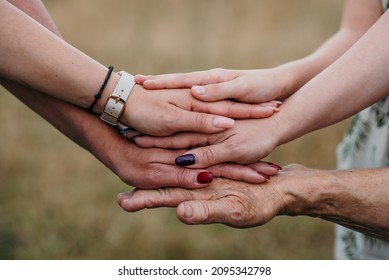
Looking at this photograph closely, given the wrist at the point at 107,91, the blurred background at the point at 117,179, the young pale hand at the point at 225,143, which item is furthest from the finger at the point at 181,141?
the blurred background at the point at 117,179

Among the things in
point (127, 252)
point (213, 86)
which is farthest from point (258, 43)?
point (213, 86)

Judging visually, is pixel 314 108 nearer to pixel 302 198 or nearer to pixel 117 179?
pixel 302 198

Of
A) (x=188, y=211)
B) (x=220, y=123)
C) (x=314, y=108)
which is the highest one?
(x=314, y=108)

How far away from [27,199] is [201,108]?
246 cm

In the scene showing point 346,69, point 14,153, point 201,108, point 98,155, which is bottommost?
point 98,155

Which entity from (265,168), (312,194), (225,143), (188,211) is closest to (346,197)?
(312,194)

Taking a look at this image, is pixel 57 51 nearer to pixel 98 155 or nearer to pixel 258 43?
pixel 98 155

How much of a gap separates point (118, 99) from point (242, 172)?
489mm

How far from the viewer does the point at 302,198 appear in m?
2.04

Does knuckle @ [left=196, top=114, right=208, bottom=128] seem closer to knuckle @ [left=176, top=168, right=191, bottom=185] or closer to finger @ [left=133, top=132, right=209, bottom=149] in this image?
finger @ [left=133, top=132, right=209, bottom=149]

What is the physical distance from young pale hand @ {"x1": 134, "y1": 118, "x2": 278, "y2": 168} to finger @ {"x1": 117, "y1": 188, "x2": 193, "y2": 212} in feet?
0.33

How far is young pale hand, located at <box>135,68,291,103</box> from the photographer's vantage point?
83.9 inches

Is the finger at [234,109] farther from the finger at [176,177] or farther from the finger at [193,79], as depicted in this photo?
the finger at [176,177]

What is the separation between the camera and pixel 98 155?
222 cm
